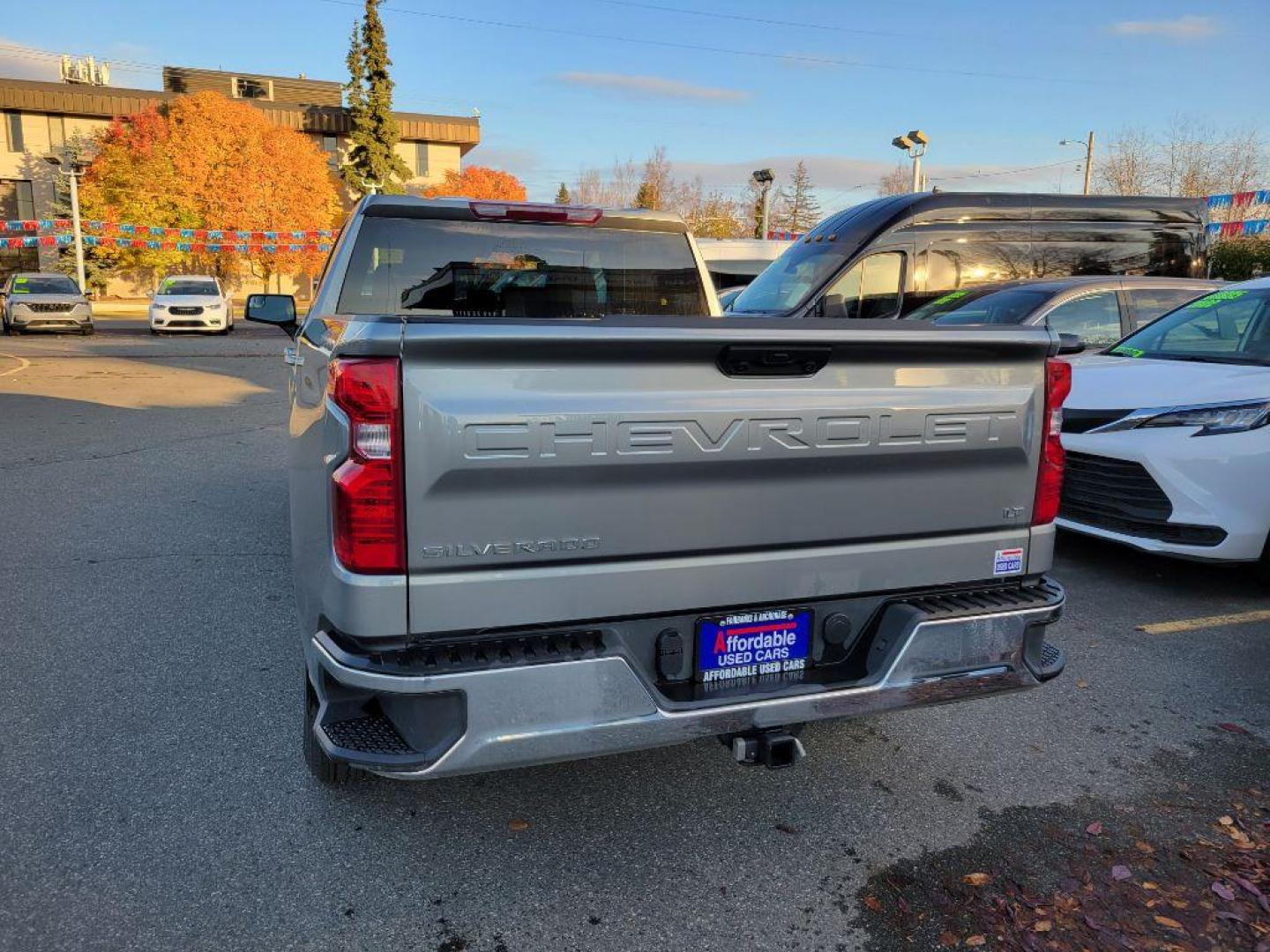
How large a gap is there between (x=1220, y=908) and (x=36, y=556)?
6212mm

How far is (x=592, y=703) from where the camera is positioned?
95.0 inches

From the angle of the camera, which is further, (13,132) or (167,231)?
(13,132)

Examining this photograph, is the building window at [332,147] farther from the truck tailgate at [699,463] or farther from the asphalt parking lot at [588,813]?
the truck tailgate at [699,463]

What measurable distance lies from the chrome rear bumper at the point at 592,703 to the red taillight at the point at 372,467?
30cm

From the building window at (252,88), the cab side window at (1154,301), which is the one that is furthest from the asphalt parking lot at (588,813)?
the building window at (252,88)

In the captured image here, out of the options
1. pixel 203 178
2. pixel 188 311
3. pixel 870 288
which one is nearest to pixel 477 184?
pixel 203 178

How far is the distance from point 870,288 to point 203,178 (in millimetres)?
42902

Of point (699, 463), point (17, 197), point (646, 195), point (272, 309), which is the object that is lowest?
point (699, 463)

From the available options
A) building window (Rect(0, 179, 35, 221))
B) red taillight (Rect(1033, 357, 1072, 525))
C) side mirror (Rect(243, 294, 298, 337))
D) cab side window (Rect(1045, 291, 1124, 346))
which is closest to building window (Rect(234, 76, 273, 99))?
building window (Rect(0, 179, 35, 221))

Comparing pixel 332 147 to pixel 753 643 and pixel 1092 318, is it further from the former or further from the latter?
pixel 753 643

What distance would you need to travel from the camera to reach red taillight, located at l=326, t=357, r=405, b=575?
2234 millimetres

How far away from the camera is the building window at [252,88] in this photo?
61.6 meters

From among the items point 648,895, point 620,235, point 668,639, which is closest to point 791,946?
point 648,895

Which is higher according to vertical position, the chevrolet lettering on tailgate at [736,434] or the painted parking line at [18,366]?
the chevrolet lettering on tailgate at [736,434]
